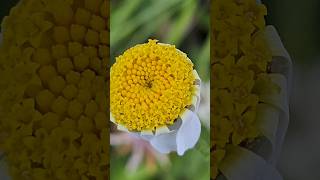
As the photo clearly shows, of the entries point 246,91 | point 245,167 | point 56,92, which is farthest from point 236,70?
point 56,92

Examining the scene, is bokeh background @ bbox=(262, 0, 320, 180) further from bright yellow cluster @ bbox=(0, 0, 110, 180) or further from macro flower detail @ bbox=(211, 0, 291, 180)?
bright yellow cluster @ bbox=(0, 0, 110, 180)

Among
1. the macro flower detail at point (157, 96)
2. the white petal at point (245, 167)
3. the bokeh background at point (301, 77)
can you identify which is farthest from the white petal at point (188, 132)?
the bokeh background at point (301, 77)

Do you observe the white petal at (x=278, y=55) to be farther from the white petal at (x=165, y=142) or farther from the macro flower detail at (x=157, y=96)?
the white petal at (x=165, y=142)

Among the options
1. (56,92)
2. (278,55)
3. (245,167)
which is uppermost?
(278,55)

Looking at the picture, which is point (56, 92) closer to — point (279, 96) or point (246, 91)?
point (246, 91)

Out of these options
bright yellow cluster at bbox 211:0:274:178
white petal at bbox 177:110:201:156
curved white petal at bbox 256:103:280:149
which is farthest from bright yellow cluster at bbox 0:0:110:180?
curved white petal at bbox 256:103:280:149

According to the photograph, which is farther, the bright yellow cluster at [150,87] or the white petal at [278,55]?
the white petal at [278,55]
